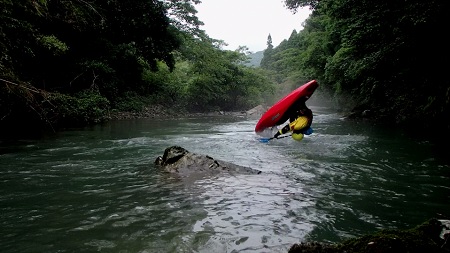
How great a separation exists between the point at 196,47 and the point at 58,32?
42.1 ft

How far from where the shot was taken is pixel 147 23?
59.4 ft

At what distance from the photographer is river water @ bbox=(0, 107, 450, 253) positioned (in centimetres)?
352

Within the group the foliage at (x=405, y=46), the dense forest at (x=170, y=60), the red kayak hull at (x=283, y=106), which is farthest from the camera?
the dense forest at (x=170, y=60)

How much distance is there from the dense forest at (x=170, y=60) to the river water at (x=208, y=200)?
277 cm

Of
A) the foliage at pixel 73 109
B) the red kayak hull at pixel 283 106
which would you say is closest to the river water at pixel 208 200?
the red kayak hull at pixel 283 106

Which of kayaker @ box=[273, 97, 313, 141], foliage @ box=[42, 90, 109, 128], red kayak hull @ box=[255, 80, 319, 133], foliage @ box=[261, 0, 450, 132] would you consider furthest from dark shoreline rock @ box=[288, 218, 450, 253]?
foliage @ box=[42, 90, 109, 128]

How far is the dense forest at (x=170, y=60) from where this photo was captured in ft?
28.5

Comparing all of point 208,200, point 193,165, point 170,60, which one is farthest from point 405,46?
point 170,60

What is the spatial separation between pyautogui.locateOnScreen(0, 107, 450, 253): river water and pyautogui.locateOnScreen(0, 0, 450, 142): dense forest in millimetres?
2768

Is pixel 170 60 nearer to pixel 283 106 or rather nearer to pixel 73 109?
pixel 73 109

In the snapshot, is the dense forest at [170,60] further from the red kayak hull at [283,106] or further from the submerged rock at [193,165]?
the submerged rock at [193,165]

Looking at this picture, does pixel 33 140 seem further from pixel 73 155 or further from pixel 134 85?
pixel 134 85

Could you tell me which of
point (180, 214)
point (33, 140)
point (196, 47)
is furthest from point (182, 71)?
point (180, 214)

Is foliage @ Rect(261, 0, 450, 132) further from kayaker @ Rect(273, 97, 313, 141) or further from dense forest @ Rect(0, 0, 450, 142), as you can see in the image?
kayaker @ Rect(273, 97, 313, 141)
